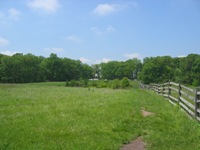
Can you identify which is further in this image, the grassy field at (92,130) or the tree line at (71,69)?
the tree line at (71,69)

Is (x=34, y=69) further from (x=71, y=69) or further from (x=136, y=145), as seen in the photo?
(x=136, y=145)

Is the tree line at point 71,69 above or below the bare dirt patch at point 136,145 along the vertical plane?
above

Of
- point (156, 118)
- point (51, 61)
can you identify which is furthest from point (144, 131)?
point (51, 61)

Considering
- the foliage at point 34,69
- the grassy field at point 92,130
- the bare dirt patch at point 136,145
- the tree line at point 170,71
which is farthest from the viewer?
the foliage at point 34,69

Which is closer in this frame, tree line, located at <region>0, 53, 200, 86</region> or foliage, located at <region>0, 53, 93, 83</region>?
tree line, located at <region>0, 53, 200, 86</region>

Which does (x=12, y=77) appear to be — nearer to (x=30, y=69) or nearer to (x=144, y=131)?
(x=30, y=69)

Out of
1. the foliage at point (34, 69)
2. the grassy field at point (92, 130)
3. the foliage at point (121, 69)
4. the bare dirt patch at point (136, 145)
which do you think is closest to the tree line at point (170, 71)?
the foliage at point (121, 69)

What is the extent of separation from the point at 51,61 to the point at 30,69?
1394 centimetres

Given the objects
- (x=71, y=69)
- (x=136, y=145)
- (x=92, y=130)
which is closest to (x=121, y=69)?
(x=71, y=69)

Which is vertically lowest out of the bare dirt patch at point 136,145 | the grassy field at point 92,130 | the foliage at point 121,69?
the bare dirt patch at point 136,145

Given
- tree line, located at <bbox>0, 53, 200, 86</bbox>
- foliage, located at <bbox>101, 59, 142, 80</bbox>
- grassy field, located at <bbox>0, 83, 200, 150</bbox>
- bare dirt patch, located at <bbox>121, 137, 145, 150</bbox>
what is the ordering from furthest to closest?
foliage, located at <bbox>101, 59, 142, 80</bbox>
tree line, located at <bbox>0, 53, 200, 86</bbox>
bare dirt patch, located at <bbox>121, 137, 145, 150</bbox>
grassy field, located at <bbox>0, 83, 200, 150</bbox>

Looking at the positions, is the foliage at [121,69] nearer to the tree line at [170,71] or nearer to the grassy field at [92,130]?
the tree line at [170,71]

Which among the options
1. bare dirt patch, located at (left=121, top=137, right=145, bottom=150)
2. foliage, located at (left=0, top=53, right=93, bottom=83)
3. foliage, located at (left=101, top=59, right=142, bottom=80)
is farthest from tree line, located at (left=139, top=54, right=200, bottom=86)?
bare dirt patch, located at (left=121, top=137, right=145, bottom=150)

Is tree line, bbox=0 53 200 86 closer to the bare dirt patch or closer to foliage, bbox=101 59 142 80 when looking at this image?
foliage, bbox=101 59 142 80
